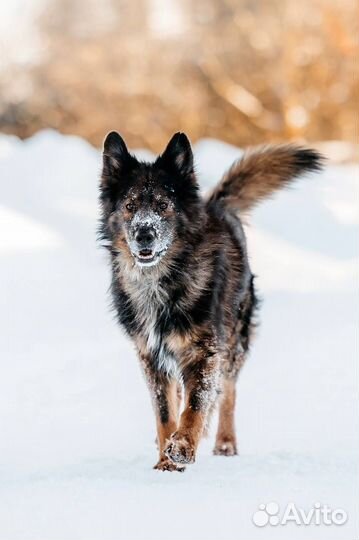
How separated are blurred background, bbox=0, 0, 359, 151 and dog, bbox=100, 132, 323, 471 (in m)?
21.7

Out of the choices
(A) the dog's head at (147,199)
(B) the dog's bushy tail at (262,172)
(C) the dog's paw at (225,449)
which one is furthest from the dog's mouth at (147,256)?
(B) the dog's bushy tail at (262,172)

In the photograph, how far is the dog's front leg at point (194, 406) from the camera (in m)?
5.30

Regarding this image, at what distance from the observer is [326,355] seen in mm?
9914

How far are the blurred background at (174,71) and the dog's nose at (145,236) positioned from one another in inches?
873

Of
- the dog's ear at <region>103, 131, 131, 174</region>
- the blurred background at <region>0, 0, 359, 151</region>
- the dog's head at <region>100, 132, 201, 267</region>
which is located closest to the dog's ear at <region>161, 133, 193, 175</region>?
the dog's head at <region>100, 132, 201, 267</region>

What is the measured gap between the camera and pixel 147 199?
5.95m

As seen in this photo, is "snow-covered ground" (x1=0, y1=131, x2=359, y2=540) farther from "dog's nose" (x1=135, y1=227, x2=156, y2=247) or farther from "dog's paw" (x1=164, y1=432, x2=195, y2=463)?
"dog's nose" (x1=135, y1=227, x2=156, y2=247)

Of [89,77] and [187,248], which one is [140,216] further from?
[89,77]

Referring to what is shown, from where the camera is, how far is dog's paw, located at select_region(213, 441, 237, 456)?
22.2ft

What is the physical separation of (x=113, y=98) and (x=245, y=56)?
4828 mm

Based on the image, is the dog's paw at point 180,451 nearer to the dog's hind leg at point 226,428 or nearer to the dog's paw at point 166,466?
the dog's paw at point 166,466

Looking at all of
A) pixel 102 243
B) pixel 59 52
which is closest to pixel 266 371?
pixel 102 243

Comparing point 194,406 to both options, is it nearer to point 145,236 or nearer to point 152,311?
point 152,311

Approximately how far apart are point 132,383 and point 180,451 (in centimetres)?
404
